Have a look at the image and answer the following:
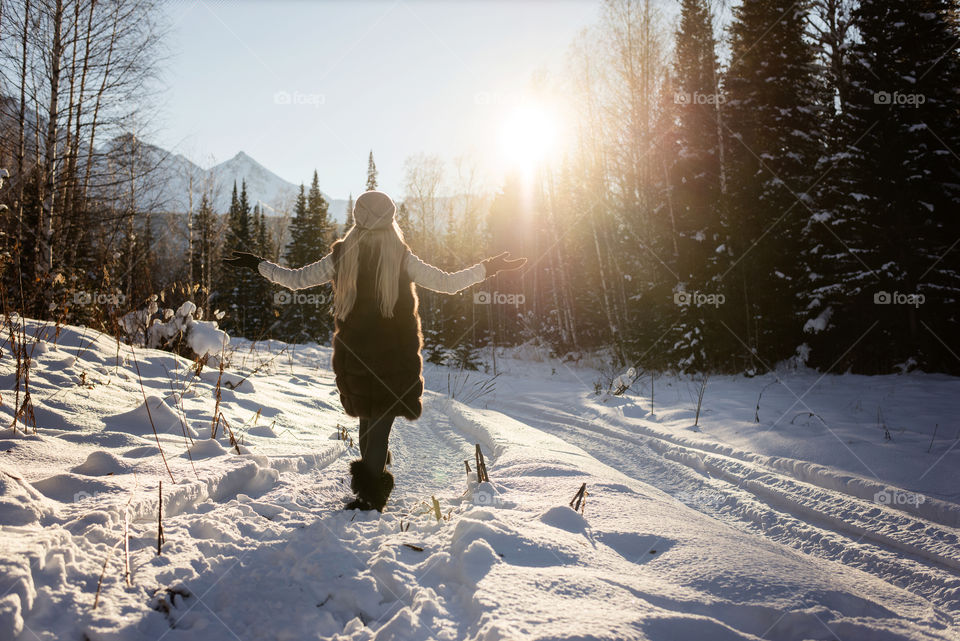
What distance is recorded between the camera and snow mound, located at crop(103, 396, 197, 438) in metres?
3.56

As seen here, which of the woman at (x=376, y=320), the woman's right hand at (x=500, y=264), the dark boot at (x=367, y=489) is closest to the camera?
the dark boot at (x=367, y=489)

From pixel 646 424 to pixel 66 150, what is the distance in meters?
13.5

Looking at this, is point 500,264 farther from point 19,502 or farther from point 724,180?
point 724,180

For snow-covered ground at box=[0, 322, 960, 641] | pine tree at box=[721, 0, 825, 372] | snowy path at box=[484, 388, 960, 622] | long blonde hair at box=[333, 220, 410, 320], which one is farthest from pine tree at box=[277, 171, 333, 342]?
long blonde hair at box=[333, 220, 410, 320]

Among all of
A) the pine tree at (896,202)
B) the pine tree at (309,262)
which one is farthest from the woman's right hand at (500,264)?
the pine tree at (309,262)

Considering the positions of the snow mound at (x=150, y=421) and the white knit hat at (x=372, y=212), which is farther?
the snow mound at (x=150, y=421)

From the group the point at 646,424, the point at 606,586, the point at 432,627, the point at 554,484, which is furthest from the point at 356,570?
the point at 646,424

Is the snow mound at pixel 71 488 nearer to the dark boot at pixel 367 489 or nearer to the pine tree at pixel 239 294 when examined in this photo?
the dark boot at pixel 367 489

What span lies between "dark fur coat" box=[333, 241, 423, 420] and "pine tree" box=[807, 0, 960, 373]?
39.3 ft

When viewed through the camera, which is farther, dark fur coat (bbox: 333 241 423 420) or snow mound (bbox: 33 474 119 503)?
dark fur coat (bbox: 333 241 423 420)

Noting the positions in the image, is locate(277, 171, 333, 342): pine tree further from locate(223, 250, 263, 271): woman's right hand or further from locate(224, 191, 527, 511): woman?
locate(224, 191, 527, 511): woman

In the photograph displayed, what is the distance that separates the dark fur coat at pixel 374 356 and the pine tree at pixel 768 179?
1187 centimetres

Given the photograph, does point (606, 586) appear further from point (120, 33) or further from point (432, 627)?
point (120, 33)

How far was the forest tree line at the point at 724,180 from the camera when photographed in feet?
32.5
